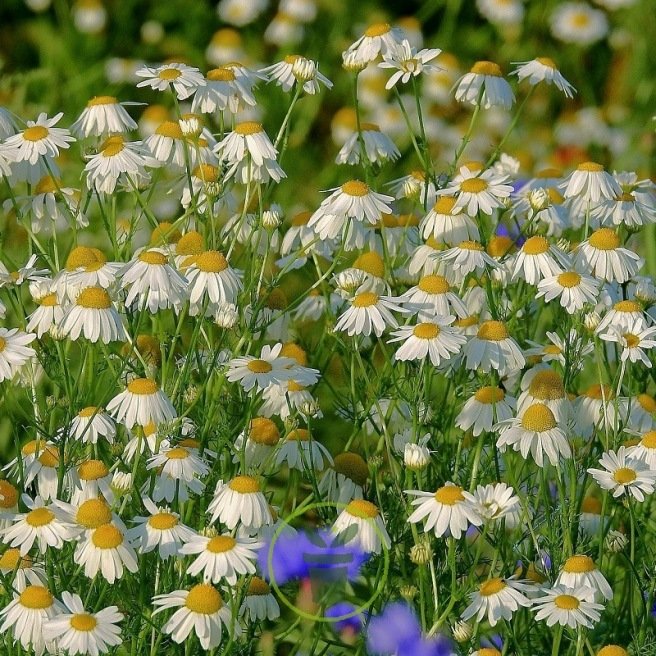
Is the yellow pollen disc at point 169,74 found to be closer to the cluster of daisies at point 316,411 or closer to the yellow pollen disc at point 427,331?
the cluster of daisies at point 316,411

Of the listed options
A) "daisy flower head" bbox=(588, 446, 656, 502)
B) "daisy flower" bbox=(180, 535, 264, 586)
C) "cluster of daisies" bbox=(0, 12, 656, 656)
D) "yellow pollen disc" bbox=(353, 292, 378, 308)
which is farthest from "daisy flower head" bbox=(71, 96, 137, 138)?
"daisy flower head" bbox=(588, 446, 656, 502)

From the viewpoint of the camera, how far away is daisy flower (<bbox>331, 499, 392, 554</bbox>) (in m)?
1.86

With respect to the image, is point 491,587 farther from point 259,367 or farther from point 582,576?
point 259,367

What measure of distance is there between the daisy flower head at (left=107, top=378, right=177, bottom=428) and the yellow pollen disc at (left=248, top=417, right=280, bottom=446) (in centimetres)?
24

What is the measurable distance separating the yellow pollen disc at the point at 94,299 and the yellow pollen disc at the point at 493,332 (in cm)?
59

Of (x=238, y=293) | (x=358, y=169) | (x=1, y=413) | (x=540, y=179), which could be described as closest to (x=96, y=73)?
(x=358, y=169)

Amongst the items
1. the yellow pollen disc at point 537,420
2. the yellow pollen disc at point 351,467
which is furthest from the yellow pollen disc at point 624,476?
the yellow pollen disc at point 351,467

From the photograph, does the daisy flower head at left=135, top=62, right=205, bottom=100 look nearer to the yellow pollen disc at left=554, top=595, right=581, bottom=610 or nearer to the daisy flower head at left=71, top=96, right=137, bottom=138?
the daisy flower head at left=71, top=96, right=137, bottom=138

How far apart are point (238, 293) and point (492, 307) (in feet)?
1.38

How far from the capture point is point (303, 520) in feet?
9.00

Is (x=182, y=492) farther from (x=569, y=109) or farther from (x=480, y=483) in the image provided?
(x=569, y=109)

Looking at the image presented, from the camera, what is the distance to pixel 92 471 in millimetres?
1905

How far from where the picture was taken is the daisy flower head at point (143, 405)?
186cm

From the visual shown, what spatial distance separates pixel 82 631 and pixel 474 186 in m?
1.04
